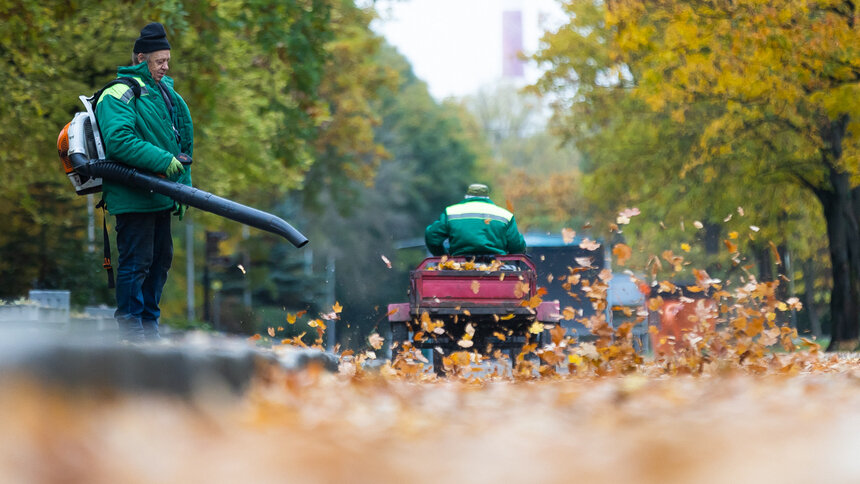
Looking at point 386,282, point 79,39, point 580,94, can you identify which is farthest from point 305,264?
point 79,39

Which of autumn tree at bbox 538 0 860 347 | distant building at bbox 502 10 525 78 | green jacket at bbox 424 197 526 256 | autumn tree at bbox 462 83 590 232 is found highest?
distant building at bbox 502 10 525 78

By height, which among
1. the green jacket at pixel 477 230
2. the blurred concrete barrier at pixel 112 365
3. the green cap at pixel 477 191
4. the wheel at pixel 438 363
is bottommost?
the wheel at pixel 438 363

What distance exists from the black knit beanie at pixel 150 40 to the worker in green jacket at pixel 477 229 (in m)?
4.55

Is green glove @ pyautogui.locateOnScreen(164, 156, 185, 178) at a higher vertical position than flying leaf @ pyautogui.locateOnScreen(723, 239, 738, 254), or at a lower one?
higher

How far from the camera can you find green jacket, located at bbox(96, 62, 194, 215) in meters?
8.27

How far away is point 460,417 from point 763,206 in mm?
25892

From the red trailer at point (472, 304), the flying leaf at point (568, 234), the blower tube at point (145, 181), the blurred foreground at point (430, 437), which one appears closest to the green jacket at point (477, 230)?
the red trailer at point (472, 304)

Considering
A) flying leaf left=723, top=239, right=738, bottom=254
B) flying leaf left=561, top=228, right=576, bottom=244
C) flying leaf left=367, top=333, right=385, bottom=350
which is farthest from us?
flying leaf left=367, top=333, right=385, bottom=350

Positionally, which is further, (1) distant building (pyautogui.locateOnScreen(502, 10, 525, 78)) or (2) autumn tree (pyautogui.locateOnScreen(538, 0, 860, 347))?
(1) distant building (pyautogui.locateOnScreen(502, 10, 525, 78))

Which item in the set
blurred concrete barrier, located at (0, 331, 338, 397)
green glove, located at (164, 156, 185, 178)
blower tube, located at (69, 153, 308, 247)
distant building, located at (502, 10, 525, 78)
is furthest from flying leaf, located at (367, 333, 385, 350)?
distant building, located at (502, 10, 525, 78)

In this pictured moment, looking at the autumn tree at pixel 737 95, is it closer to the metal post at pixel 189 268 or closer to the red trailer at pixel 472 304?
the red trailer at pixel 472 304

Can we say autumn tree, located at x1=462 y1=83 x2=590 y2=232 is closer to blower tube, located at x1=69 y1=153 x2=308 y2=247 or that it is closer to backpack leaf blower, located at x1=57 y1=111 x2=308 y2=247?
backpack leaf blower, located at x1=57 y1=111 x2=308 y2=247

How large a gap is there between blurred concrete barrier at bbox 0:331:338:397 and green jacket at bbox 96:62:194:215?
3336 mm

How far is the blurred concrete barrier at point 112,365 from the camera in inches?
160
